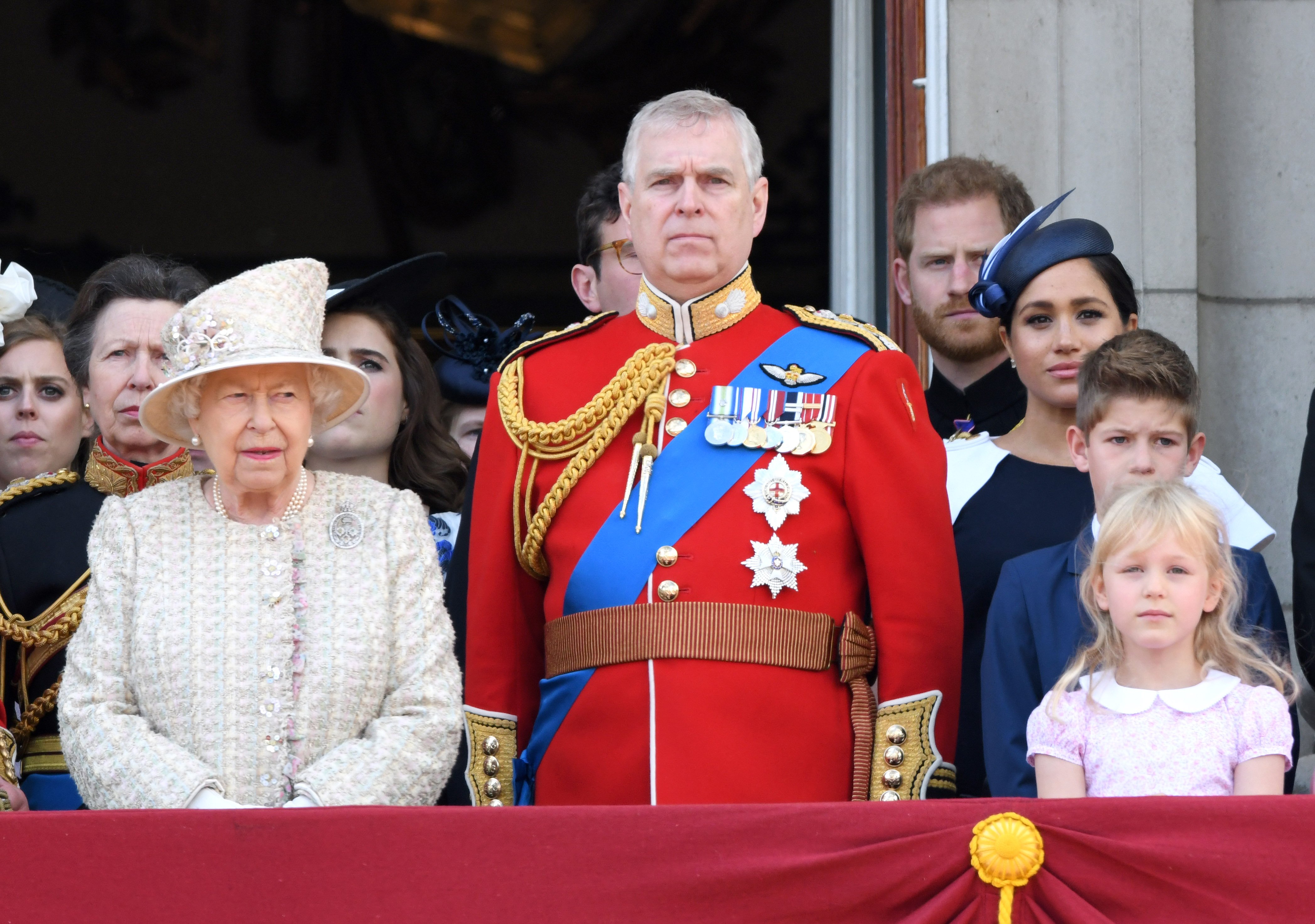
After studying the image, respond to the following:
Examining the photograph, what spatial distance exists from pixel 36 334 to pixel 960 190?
1937 millimetres

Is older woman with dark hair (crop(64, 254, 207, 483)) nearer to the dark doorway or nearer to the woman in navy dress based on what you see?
the woman in navy dress

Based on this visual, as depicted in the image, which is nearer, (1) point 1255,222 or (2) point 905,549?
(2) point 905,549

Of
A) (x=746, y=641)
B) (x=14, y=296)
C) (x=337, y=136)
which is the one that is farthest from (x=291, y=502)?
(x=337, y=136)

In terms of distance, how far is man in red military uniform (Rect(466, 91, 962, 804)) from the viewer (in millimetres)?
2857

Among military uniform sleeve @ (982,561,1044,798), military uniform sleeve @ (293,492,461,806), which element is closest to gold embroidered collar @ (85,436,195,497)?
military uniform sleeve @ (293,492,461,806)

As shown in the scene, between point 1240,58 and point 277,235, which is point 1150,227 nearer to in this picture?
point 1240,58

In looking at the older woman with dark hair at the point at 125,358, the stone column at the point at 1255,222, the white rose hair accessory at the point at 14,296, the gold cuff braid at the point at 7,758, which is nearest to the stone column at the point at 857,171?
the stone column at the point at 1255,222

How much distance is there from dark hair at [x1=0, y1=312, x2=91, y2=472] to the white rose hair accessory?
0.5 inches

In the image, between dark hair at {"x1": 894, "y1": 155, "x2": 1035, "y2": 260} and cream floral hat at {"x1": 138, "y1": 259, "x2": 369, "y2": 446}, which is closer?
cream floral hat at {"x1": 138, "y1": 259, "x2": 369, "y2": 446}

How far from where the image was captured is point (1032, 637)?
2.90 metres

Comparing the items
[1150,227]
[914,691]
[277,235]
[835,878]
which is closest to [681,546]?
[914,691]

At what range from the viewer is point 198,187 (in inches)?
265

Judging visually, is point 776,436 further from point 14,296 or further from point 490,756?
point 14,296

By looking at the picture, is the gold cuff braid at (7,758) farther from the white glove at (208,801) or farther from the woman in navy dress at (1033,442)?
the woman in navy dress at (1033,442)
